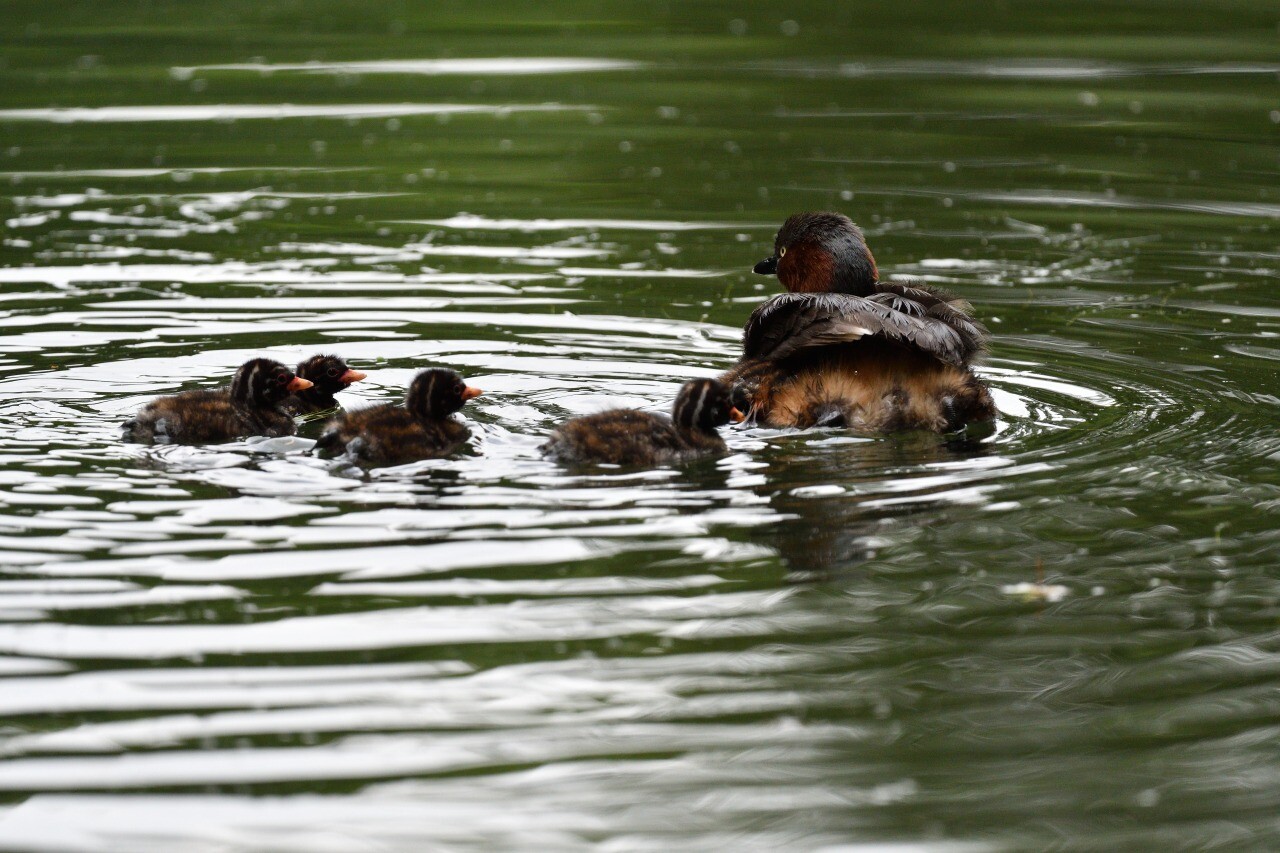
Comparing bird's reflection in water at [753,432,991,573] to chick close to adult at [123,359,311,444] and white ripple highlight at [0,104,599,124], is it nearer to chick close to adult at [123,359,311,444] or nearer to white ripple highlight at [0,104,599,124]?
chick close to adult at [123,359,311,444]

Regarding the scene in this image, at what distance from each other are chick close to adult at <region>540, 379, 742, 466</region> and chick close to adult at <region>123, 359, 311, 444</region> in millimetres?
1122

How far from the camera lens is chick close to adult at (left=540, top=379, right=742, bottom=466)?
6.01m

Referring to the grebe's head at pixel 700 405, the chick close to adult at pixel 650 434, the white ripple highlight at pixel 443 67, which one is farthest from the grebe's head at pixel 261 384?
the white ripple highlight at pixel 443 67

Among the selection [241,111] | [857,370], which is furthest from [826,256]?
[241,111]

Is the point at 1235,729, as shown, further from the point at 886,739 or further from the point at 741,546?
the point at 741,546

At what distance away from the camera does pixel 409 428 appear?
6090 mm

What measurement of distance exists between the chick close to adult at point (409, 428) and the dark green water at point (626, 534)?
0.14 m

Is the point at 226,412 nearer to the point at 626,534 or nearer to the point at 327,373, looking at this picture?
the point at 327,373

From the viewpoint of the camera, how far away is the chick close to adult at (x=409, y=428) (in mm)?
6012

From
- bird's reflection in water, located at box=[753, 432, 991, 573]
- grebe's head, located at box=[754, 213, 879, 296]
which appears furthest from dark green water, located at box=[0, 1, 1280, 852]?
grebe's head, located at box=[754, 213, 879, 296]

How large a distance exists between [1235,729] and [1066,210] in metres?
7.36

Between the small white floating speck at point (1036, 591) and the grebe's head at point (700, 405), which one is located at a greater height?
the grebe's head at point (700, 405)

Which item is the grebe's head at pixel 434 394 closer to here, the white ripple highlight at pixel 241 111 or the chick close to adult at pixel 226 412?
the chick close to adult at pixel 226 412

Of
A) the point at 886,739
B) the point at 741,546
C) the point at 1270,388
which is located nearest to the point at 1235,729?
the point at 886,739
